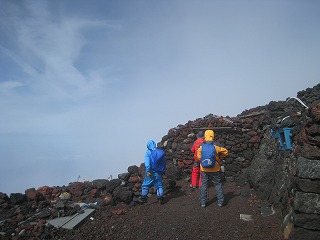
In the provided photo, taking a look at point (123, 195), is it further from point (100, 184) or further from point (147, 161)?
point (100, 184)

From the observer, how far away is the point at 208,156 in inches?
303

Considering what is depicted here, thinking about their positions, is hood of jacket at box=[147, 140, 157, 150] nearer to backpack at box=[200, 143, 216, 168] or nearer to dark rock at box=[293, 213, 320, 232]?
backpack at box=[200, 143, 216, 168]

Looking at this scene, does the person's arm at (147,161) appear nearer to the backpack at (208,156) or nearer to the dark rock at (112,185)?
the dark rock at (112,185)

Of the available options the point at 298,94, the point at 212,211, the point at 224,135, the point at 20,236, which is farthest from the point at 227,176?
the point at 20,236

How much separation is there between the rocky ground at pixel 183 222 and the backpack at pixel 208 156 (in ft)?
4.66

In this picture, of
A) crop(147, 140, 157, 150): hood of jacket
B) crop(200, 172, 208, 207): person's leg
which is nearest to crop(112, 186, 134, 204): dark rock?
crop(147, 140, 157, 150): hood of jacket

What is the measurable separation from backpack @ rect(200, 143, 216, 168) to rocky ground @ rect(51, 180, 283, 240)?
1421 mm

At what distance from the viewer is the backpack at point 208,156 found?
7664 millimetres

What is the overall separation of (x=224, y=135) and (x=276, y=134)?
10.6ft

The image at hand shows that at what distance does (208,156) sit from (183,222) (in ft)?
7.29

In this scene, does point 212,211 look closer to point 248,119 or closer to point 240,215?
point 240,215

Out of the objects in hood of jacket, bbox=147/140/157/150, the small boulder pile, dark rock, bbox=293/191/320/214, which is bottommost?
dark rock, bbox=293/191/320/214

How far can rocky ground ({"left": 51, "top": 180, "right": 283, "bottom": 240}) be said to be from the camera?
580 cm

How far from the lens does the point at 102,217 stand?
7234mm
